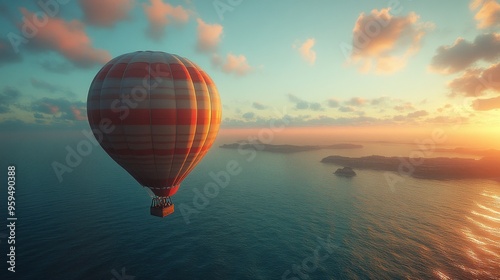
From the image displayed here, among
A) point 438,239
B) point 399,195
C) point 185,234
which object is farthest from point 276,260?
point 399,195

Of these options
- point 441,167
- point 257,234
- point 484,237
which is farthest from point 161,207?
point 441,167

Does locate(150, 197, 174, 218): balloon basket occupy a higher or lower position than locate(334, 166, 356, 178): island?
higher

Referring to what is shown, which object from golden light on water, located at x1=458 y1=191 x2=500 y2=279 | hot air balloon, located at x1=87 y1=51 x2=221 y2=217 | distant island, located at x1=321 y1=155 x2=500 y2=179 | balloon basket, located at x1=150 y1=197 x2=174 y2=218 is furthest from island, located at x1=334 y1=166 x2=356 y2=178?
balloon basket, located at x1=150 y1=197 x2=174 y2=218

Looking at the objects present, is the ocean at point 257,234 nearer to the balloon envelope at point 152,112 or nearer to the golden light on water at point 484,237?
the golden light on water at point 484,237

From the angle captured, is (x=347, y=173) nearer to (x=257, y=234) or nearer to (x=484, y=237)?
(x=484, y=237)

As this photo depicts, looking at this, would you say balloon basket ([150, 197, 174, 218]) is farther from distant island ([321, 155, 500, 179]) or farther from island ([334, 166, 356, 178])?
distant island ([321, 155, 500, 179])

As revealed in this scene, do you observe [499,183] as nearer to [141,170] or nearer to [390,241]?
[390,241]

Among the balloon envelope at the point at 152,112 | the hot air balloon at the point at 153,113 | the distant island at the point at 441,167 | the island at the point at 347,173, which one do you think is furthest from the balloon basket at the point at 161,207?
the distant island at the point at 441,167
